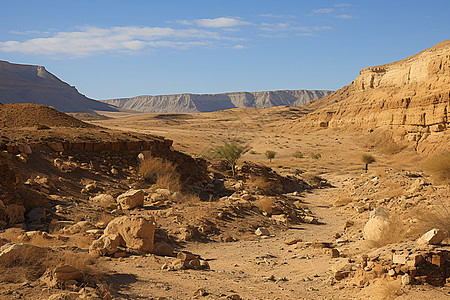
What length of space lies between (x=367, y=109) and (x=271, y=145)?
14549mm

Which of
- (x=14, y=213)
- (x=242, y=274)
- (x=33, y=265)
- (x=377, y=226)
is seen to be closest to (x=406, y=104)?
(x=377, y=226)

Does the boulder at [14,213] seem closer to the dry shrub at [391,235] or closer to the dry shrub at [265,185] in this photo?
the dry shrub at [391,235]

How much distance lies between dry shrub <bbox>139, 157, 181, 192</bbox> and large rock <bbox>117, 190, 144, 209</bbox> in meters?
2.43

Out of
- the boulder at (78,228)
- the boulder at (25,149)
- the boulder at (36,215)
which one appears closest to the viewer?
the boulder at (78,228)

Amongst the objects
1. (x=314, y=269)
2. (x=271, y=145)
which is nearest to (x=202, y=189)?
(x=314, y=269)

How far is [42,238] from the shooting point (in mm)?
7371

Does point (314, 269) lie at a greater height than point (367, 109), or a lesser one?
lesser

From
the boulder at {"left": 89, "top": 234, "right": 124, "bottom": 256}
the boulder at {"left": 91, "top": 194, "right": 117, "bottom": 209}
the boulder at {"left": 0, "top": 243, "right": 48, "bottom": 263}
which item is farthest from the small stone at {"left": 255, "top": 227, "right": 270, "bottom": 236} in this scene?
the boulder at {"left": 0, "top": 243, "right": 48, "bottom": 263}

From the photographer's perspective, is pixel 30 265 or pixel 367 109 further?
pixel 367 109

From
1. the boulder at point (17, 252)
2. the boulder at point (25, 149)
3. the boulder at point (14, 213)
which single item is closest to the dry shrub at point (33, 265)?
the boulder at point (17, 252)

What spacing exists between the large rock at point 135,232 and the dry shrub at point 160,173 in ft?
20.8

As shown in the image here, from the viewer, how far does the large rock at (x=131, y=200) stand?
1138 centimetres

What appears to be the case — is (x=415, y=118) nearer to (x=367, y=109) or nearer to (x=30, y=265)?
(x=367, y=109)

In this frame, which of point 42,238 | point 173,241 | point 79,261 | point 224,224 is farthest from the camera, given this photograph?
point 224,224
